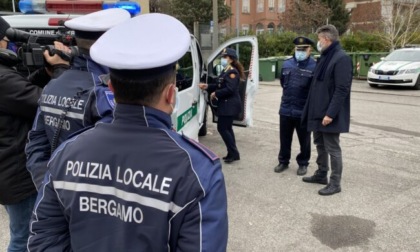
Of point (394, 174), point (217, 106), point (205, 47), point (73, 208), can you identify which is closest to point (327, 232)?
point (394, 174)

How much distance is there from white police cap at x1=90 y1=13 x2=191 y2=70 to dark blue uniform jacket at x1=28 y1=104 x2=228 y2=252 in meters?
0.15

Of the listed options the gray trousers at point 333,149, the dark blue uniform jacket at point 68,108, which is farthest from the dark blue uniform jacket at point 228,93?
the dark blue uniform jacket at point 68,108

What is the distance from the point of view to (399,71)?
1365cm

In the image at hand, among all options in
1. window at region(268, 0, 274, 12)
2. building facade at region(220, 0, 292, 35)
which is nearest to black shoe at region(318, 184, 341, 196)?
building facade at region(220, 0, 292, 35)

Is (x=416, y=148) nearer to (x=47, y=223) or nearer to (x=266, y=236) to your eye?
Answer: (x=266, y=236)

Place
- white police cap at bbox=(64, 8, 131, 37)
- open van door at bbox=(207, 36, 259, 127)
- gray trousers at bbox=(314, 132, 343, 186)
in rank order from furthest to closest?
open van door at bbox=(207, 36, 259, 127) → gray trousers at bbox=(314, 132, 343, 186) → white police cap at bbox=(64, 8, 131, 37)

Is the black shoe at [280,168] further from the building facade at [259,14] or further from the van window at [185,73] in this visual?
the building facade at [259,14]

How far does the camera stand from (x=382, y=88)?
14.7 meters

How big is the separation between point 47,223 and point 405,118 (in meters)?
9.28

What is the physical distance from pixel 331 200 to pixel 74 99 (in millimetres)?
3365

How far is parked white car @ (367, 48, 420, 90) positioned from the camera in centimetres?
1358

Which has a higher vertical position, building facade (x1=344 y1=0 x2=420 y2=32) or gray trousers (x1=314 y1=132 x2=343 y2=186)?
building facade (x1=344 y1=0 x2=420 y2=32)

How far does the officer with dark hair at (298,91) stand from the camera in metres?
4.82

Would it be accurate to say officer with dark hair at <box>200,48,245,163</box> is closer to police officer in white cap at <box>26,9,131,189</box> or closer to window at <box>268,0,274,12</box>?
police officer in white cap at <box>26,9,131,189</box>
